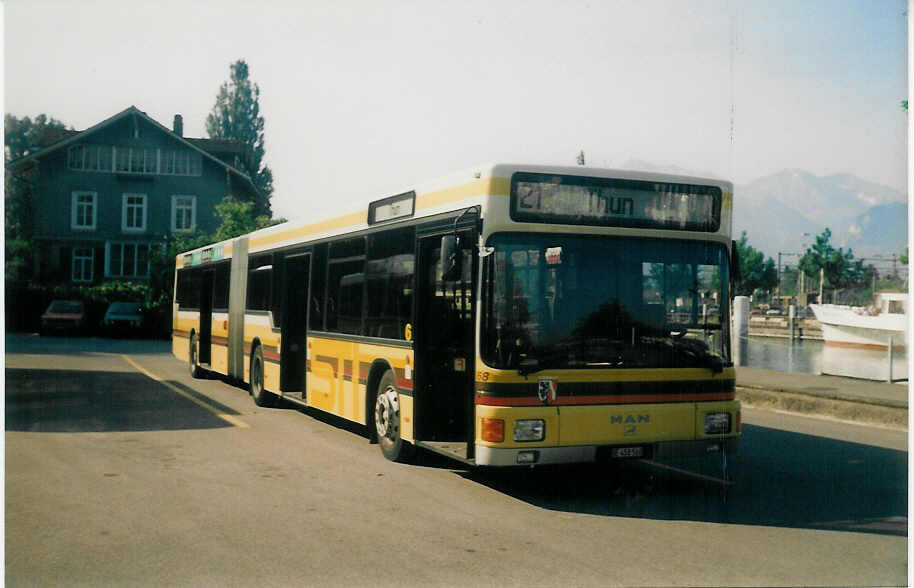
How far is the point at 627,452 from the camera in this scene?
7746 mm

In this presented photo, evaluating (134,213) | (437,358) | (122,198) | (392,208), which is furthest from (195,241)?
(437,358)

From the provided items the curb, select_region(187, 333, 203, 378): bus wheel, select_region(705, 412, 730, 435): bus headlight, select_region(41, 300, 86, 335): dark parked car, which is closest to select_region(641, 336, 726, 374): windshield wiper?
select_region(705, 412, 730, 435): bus headlight

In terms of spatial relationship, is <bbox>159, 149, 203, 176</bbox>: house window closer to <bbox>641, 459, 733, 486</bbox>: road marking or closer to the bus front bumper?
<bbox>641, 459, 733, 486</bbox>: road marking

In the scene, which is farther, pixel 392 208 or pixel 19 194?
pixel 19 194

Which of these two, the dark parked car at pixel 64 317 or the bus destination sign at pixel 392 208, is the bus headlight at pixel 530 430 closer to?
the bus destination sign at pixel 392 208

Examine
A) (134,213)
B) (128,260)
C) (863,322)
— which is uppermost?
(134,213)

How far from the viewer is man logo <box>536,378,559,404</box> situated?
7.53m

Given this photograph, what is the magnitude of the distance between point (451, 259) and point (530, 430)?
1.56 meters

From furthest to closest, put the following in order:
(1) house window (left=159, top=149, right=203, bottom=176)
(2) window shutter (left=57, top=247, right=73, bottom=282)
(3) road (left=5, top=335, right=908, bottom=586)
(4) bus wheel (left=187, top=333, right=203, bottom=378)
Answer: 1. (2) window shutter (left=57, top=247, right=73, bottom=282)
2. (1) house window (left=159, top=149, right=203, bottom=176)
3. (4) bus wheel (left=187, top=333, right=203, bottom=378)
4. (3) road (left=5, top=335, right=908, bottom=586)

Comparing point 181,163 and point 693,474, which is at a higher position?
point 181,163

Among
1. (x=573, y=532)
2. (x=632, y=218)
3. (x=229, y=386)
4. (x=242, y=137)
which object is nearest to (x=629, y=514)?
(x=573, y=532)

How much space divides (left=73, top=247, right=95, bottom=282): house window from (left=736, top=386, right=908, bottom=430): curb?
33014 mm

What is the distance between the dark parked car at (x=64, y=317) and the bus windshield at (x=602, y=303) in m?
32.2

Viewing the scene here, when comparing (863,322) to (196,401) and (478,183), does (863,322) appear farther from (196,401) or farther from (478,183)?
(478,183)
